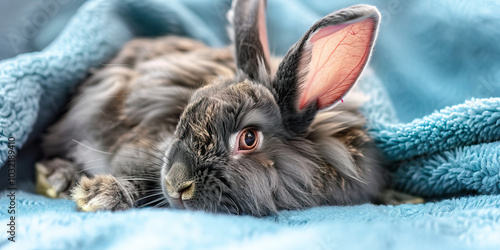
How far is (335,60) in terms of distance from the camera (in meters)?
0.91

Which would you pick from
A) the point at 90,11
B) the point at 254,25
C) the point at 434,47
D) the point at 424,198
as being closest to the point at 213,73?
the point at 254,25

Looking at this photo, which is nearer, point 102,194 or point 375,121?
point 102,194

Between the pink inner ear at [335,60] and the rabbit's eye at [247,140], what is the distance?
133mm

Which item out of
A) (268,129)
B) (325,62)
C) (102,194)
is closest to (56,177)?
(102,194)

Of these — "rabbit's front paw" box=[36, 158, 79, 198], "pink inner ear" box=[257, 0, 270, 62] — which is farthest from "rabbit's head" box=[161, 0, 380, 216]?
"rabbit's front paw" box=[36, 158, 79, 198]

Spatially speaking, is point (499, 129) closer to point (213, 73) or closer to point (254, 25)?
point (254, 25)

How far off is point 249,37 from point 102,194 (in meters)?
0.52

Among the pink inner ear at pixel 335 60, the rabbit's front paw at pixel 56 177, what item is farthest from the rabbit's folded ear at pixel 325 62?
the rabbit's front paw at pixel 56 177

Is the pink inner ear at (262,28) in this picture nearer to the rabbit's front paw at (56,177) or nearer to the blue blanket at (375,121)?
the blue blanket at (375,121)

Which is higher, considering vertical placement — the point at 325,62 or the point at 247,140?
the point at 325,62

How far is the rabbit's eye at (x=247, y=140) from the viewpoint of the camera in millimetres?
905

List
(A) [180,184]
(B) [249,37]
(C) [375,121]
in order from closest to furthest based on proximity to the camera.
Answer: (A) [180,184]
(B) [249,37]
(C) [375,121]

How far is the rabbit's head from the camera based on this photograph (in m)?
0.85

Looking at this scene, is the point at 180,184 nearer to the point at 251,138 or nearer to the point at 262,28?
the point at 251,138
